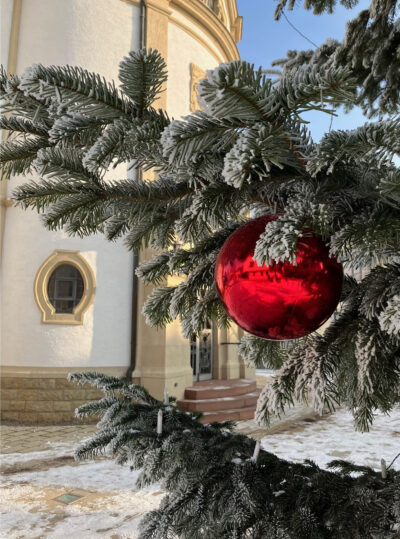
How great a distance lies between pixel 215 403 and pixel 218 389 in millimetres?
548

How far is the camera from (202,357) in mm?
10414

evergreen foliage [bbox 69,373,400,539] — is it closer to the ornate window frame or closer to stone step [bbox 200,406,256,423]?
stone step [bbox 200,406,256,423]

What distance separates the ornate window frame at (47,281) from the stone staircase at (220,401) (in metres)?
2.77

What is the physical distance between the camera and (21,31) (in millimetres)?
8938

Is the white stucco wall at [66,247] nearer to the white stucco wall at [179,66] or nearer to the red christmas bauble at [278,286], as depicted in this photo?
the white stucco wall at [179,66]

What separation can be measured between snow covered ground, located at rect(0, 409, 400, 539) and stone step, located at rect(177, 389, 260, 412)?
1.47m

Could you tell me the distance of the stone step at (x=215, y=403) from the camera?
8414 millimetres

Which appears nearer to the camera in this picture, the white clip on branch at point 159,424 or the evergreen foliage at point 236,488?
the evergreen foliage at point 236,488

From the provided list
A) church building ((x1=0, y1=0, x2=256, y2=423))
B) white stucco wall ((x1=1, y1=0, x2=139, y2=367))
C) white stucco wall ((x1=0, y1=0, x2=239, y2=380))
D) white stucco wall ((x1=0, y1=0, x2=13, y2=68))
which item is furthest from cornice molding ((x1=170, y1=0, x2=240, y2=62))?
white stucco wall ((x1=0, y1=0, x2=13, y2=68))

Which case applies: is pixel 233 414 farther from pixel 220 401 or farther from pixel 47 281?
pixel 47 281

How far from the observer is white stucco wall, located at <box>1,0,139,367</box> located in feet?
27.1

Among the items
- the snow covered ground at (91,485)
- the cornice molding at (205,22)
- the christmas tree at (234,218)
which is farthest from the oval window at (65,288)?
the christmas tree at (234,218)

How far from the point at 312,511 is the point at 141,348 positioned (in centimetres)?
781

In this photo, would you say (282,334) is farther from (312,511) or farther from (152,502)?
(152,502)
